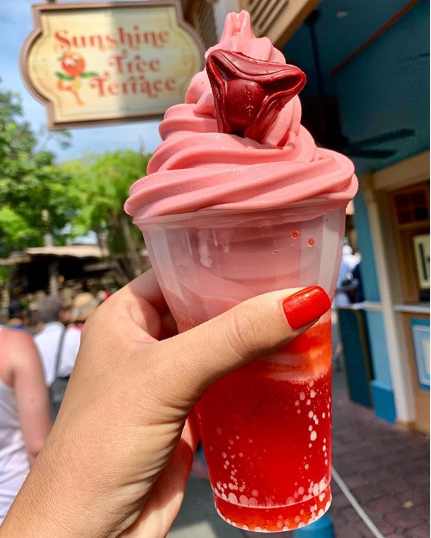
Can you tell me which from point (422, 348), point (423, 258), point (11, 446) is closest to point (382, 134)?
point (423, 258)

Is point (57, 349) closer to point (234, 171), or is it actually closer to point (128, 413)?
point (128, 413)

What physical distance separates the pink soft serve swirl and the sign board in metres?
3.68

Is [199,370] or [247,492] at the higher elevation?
[199,370]

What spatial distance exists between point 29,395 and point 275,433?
5.02 ft

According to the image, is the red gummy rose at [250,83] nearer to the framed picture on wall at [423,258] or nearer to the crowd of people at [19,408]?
the crowd of people at [19,408]

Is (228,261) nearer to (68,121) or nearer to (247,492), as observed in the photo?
(247,492)

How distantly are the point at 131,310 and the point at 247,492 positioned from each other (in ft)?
1.73

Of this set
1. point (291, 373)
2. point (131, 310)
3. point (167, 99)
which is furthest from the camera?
point (167, 99)

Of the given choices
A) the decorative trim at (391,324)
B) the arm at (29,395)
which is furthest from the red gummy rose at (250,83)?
the decorative trim at (391,324)

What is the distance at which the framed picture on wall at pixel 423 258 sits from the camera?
475cm

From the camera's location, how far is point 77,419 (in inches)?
41.8

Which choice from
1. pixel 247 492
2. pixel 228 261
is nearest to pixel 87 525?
pixel 247 492

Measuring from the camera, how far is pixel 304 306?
90 cm

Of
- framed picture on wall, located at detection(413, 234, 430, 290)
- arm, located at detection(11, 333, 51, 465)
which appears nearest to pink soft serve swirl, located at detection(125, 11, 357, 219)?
arm, located at detection(11, 333, 51, 465)
